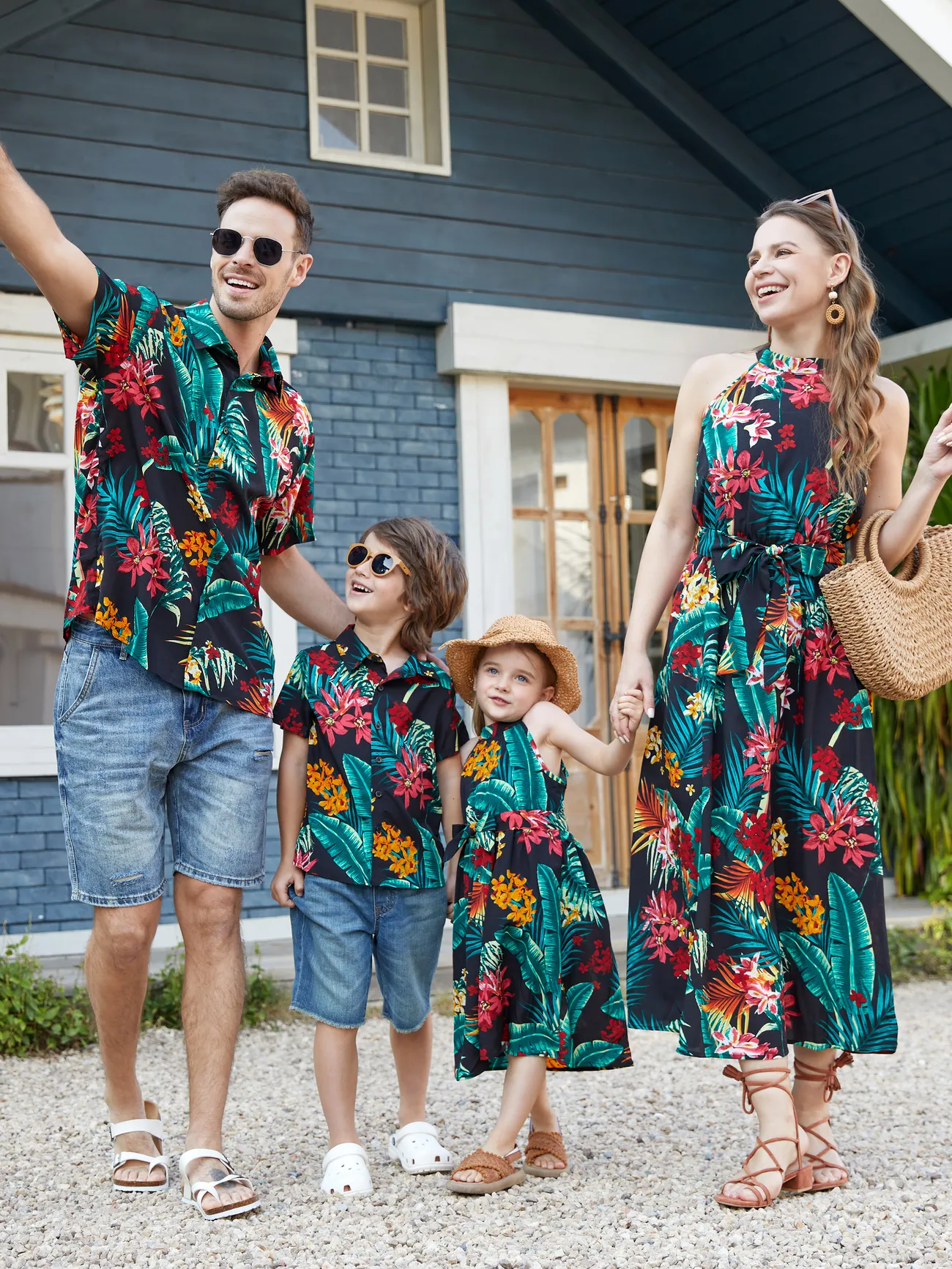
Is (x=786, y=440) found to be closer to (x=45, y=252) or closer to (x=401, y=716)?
(x=401, y=716)

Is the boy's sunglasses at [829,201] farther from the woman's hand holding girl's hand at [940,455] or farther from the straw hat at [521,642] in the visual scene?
the straw hat at [521,642]

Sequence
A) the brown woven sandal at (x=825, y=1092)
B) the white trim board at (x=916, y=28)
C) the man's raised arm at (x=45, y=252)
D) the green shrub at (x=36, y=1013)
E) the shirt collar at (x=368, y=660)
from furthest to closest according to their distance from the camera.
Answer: the white trim board at (x=916, y=28) < the green shrub at (x=36, y=1013) < the shirt collar at (x=368, y=660) < the brown woven sandal at (x=825, y=1092) < the man's raised arm at (x=45, y=252)

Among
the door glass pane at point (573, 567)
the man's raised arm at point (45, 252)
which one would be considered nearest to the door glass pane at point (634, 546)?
the door glass pane at point (573, 567)

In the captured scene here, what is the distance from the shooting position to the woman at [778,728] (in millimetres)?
2740

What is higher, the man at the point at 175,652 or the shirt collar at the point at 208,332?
the shirt collar at the point at 208,332

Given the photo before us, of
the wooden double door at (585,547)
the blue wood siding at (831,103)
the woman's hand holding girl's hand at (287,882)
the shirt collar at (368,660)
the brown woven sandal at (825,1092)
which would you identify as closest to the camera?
the brown woven sandal at (825,1092)

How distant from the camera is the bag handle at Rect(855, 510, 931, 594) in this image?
2793 mm

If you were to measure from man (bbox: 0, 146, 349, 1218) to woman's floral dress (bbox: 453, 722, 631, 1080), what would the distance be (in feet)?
1.49

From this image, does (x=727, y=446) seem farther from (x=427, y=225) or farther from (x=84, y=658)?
(x=427, y=225)

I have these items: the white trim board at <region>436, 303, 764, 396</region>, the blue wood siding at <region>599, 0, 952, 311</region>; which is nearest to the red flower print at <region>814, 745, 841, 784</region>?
the white trim board at <region>436, 303, 764, 396</region>

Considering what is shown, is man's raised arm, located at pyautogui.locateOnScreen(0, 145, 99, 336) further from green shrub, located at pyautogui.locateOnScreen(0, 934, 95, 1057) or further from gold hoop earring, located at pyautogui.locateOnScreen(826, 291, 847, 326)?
green shrub, located at pyautogui.locateOnScreen(0, 934, 95, 1057)

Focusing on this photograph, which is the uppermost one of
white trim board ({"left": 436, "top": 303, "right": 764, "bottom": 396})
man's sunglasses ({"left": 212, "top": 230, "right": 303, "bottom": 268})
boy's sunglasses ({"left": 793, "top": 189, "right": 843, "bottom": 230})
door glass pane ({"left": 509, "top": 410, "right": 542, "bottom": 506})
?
white trim board ({"left": 436, "top": 303, "right": 764, "bottom": 396})

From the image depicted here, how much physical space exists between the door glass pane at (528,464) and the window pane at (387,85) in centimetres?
152

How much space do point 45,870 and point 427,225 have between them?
3.16 m
